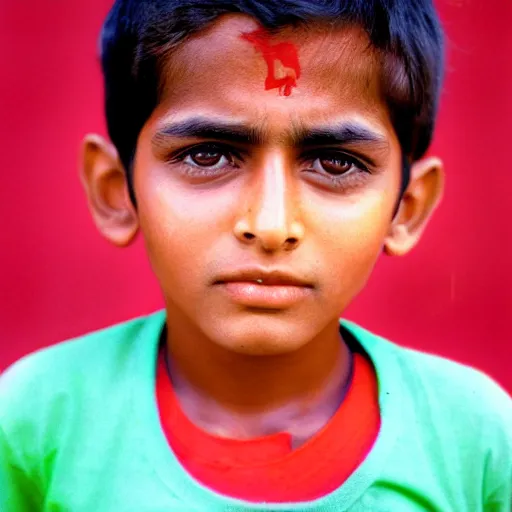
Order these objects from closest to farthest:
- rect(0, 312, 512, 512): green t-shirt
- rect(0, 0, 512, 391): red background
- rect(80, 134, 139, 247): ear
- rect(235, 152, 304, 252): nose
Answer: rect(235, 152, 304, 252): nose → rect(0, 312, 512, 512): green t-shirt → rect(80, 134, 139, 247): ear → rect(0, 0, 512, 391): red background

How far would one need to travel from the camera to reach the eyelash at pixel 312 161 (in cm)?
106

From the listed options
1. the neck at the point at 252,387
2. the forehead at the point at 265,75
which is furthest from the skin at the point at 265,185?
the neck at the point at 252,387

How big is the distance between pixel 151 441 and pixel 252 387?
185 millimetres

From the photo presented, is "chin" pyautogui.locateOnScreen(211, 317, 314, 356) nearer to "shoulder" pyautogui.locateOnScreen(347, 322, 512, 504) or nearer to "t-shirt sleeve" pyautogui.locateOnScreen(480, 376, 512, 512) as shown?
"shoulder" pyautogui.locateOnScreen(347, 322, 512, 504)

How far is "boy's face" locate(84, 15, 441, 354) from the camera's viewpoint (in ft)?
3.32

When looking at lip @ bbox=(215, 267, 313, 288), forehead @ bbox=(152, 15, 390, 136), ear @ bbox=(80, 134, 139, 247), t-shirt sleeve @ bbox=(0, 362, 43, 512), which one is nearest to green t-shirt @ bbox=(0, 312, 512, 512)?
t-shirt sleeve @ bbox=(0, 362, 43, 512)

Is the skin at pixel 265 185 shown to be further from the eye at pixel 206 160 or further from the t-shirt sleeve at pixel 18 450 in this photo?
the t-shirt sleeve at pixel 18 450

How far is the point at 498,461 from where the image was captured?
1230 mm

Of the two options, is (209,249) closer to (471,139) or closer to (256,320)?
(256,320)

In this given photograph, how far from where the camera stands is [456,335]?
168 centimetres

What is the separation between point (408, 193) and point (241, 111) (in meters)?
0.38

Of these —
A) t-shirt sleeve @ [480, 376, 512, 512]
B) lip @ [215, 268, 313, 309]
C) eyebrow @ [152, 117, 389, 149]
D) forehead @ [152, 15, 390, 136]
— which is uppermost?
forehead @ [152, 15, 390, 136]

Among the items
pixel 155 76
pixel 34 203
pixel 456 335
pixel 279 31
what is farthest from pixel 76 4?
pixel 456 335

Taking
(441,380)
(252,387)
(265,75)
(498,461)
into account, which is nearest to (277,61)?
(265,75)
